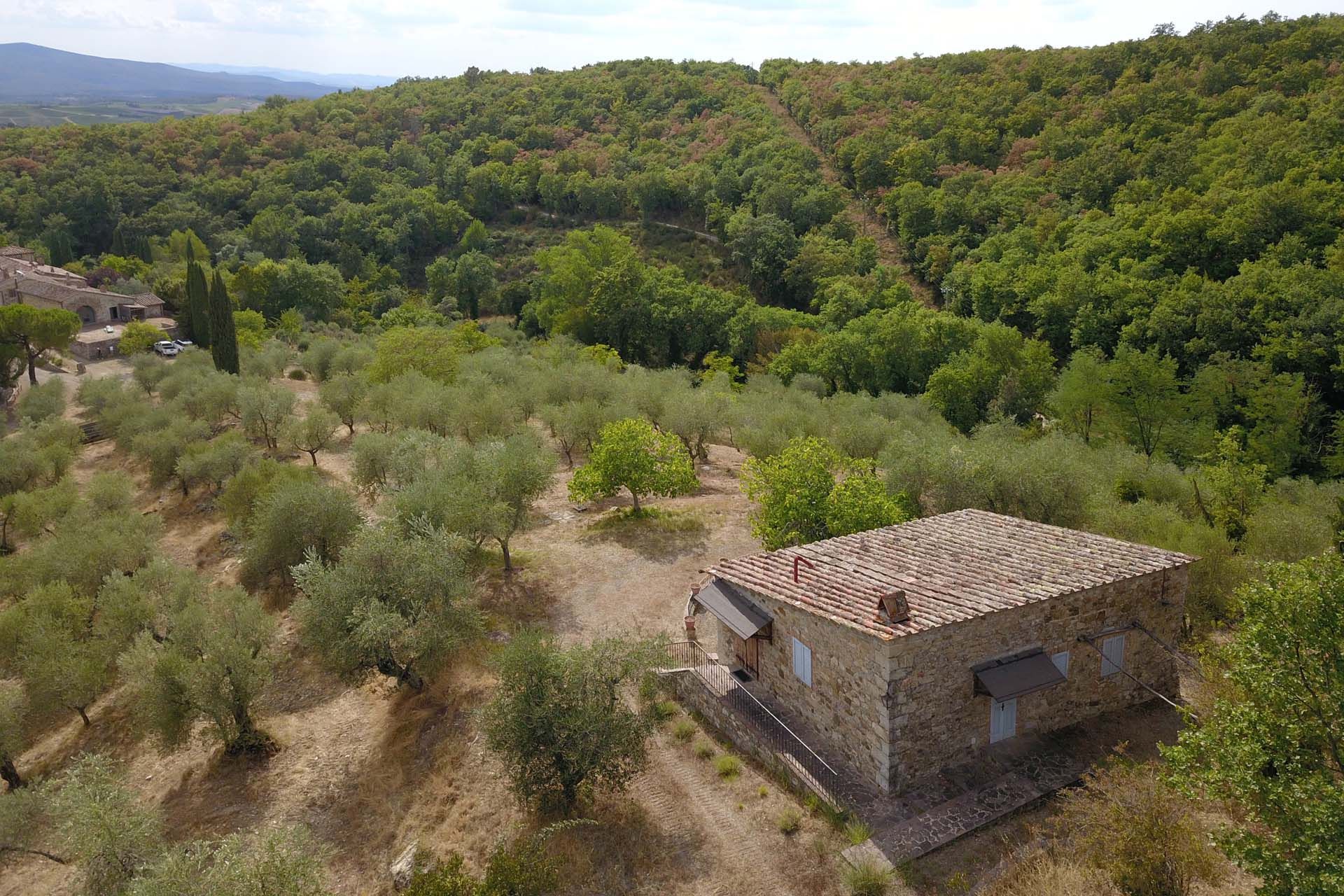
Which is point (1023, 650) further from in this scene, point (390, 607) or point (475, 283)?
point (475, 283)

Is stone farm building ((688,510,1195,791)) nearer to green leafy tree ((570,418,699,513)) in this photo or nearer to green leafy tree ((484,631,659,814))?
green leafy tree ((484,631,659,814))

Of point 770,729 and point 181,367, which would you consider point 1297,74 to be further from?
point 181,367

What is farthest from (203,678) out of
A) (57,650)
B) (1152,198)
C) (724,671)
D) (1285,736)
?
(1152,198)

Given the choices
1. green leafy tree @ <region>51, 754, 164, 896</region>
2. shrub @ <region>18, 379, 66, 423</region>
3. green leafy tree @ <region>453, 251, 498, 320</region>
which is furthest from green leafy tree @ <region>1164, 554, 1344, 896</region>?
green leafy tree @ <region>453, 251, 498, 320</region>

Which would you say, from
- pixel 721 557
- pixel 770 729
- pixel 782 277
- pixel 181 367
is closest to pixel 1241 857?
pixel 770 729

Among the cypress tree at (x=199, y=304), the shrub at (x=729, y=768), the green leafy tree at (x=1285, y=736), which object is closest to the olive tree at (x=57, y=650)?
the shrub at (x=729, y=768)

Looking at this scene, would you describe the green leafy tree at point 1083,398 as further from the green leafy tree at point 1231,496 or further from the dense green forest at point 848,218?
the green leafy tree at point 1231,496
